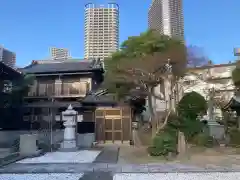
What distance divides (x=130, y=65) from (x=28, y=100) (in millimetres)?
13424

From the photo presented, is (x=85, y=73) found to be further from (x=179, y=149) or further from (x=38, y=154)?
(x=179, y=149)

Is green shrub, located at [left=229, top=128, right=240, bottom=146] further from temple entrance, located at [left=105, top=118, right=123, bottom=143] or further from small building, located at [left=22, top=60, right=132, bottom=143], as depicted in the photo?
temple entrance, located at [left=105, top=118, right=123, bottom=143]

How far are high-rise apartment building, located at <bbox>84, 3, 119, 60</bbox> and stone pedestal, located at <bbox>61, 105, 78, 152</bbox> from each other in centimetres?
3455

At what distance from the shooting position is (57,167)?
813cm

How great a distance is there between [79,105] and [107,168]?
9.89 m

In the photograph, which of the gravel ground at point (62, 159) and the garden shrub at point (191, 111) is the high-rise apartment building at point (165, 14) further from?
the gravel ground at point (62, 159)

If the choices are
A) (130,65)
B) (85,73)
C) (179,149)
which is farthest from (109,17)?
(179,149)

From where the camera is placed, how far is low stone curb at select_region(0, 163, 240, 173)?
751 cm

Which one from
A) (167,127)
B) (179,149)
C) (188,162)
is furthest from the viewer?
(167,127)

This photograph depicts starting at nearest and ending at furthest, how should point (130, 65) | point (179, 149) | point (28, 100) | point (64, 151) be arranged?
1. point (179, 149)
2. point (130, 65)
3. point (64, 151)
4. point (28, 100)

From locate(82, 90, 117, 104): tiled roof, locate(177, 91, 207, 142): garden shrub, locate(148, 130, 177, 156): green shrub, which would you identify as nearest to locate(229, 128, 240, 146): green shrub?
locate(177, 91, 207, 142): garden shrub

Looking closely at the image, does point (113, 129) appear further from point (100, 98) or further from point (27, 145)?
point (27, 145)

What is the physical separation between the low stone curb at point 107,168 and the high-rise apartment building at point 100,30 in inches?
1581

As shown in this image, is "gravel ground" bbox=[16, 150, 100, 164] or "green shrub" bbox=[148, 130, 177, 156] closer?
"gravel ground" bbox=[16, 150, 100, 164]
